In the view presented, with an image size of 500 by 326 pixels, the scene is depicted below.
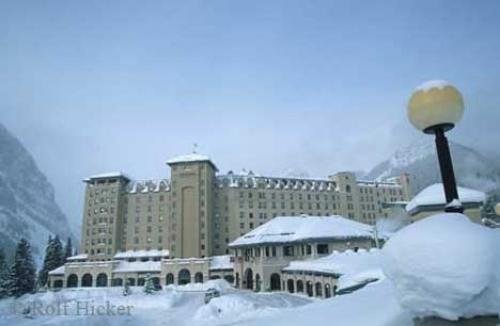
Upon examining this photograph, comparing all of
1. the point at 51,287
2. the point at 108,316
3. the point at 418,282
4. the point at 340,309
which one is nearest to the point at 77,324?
the point at 108,316

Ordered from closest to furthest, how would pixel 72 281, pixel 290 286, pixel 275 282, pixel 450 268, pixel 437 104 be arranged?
pixel 450 268 → pixel 437 104 → pixel 290 286 → pixel 275 282 → pixel 72 281

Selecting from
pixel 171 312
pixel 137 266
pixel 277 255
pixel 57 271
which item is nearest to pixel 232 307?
pixel 171 312

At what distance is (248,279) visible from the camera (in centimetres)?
5416

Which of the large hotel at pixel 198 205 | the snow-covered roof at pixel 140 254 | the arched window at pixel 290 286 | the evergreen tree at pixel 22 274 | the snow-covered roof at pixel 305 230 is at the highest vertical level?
the large hotel at pixel 198 205

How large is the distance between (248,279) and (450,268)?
53.4 metres

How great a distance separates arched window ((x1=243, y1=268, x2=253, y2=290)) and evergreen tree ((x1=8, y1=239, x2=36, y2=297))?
33.3m

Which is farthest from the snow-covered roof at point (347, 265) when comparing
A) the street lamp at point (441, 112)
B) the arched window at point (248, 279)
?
the street lamp at point (441, 112)

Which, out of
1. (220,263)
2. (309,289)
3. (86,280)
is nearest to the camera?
(309,289)

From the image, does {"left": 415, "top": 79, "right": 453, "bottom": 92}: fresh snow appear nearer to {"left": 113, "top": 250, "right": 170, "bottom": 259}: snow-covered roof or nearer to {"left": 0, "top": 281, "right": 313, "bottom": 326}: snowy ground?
{"left": 0, "top": 281, "right": 313, "bottom": 326}: snowy ground

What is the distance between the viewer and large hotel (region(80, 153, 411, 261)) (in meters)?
71.4

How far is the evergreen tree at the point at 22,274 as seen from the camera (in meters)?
55.3

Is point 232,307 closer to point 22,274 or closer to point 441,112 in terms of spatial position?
point 441,112

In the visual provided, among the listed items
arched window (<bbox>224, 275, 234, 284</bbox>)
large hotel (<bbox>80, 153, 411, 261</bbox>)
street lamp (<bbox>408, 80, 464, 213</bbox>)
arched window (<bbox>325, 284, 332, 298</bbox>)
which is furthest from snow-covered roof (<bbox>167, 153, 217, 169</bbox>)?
street lamp (<bbox>408, 80, 464, 213</bbox>)

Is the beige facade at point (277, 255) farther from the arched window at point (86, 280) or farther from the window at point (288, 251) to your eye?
the arched window at point (86, 280)
